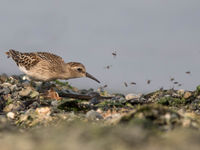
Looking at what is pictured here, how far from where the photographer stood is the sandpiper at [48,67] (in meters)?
13.7

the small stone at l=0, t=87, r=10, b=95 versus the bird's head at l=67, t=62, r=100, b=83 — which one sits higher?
the bird's head at l=67, t=62, r=100, b=83

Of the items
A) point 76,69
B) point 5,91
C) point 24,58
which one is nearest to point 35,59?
point 24,58

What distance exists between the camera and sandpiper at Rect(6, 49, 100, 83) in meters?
13.7

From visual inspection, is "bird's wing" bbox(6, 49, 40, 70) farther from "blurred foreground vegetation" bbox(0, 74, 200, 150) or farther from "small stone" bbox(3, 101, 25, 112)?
"blurred foreground vegetation" bbox(0, 74, 200, 150)

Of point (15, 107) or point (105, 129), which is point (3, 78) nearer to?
point (15, 107)

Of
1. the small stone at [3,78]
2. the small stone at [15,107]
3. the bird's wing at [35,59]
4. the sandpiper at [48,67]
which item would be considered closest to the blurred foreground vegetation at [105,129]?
the small stone at [15,107]

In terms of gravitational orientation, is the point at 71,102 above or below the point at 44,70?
below

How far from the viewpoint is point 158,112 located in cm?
538

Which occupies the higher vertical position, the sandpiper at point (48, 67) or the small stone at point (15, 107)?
the sandpiper at point (48, 67)

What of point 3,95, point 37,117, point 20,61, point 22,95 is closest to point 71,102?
point 37,117

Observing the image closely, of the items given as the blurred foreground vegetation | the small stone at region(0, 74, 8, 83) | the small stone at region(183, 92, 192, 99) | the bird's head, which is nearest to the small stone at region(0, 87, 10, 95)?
the blurred foreground vegetation

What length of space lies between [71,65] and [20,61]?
2.38 m

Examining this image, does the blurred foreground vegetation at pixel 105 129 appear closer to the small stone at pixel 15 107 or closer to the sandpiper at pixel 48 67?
the small stone at pixel 15 107

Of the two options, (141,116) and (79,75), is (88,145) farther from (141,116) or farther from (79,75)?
(79,75)
